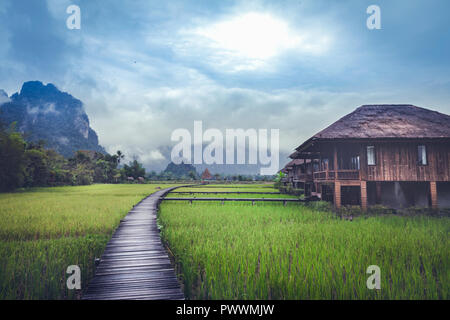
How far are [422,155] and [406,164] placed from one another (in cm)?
102

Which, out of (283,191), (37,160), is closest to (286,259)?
(283,191)

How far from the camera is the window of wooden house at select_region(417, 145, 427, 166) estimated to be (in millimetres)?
12062

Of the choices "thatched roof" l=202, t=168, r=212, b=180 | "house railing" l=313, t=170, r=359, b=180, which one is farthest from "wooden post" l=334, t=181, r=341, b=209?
"thatched roof" l=202, t=168, r=212, b=180

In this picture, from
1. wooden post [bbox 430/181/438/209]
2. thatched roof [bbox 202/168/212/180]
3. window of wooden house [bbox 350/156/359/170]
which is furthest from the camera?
thatched roof [bbox 202/168/212/180]

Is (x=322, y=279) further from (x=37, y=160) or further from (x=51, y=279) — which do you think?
(x=37, y=160)

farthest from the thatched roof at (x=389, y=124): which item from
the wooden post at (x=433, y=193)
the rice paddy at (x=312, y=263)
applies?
the rice paddy at (x=312, y=263)

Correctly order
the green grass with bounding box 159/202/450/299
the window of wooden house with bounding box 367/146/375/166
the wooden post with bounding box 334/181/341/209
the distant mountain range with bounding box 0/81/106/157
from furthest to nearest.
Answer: the distant mountain range with bounding box 0/81/106/157
the window of wooden house with bounding box 367/146/375/166
the wooden post with bounding box 334/181/341/209
the green grass with bounding box 159/202/450/299

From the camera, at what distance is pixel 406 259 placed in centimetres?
483

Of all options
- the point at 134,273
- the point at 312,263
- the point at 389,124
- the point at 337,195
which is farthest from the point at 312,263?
the point at 389,124

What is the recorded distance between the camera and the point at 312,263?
167 inches

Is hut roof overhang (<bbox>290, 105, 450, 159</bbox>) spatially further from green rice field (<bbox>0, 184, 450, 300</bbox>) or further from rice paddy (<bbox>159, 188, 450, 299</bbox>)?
rice paddy (<bbox>159, 188, 450, 299</bbox>)

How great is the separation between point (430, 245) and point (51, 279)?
7856mm

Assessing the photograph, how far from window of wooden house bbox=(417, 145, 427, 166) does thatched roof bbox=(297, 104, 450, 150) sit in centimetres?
86

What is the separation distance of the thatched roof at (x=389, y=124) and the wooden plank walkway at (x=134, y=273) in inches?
383
